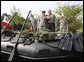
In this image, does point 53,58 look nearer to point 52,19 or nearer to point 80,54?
point 80,54

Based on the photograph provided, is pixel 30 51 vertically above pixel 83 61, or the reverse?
pixel 30 51

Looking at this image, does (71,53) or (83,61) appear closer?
(71,53)

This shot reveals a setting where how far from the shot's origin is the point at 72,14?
70.8 feet

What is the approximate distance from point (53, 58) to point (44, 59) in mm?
267

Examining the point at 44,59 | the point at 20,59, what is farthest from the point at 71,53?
the point at 20,59

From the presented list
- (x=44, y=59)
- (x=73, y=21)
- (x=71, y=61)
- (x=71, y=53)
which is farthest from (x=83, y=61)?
(x=73, y=21)

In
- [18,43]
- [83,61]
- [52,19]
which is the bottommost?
[83,61]

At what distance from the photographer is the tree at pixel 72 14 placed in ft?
70.7

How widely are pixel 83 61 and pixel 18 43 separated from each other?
2305 mm

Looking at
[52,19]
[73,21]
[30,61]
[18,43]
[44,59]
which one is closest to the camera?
[44,59]

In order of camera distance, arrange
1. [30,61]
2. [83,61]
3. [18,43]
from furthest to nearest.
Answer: [83,61] → [18,43] → [30,61]

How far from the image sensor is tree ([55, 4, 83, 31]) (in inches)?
848

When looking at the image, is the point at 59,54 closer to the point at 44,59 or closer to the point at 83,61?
the point at 44,59

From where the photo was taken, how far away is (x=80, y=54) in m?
4.39
